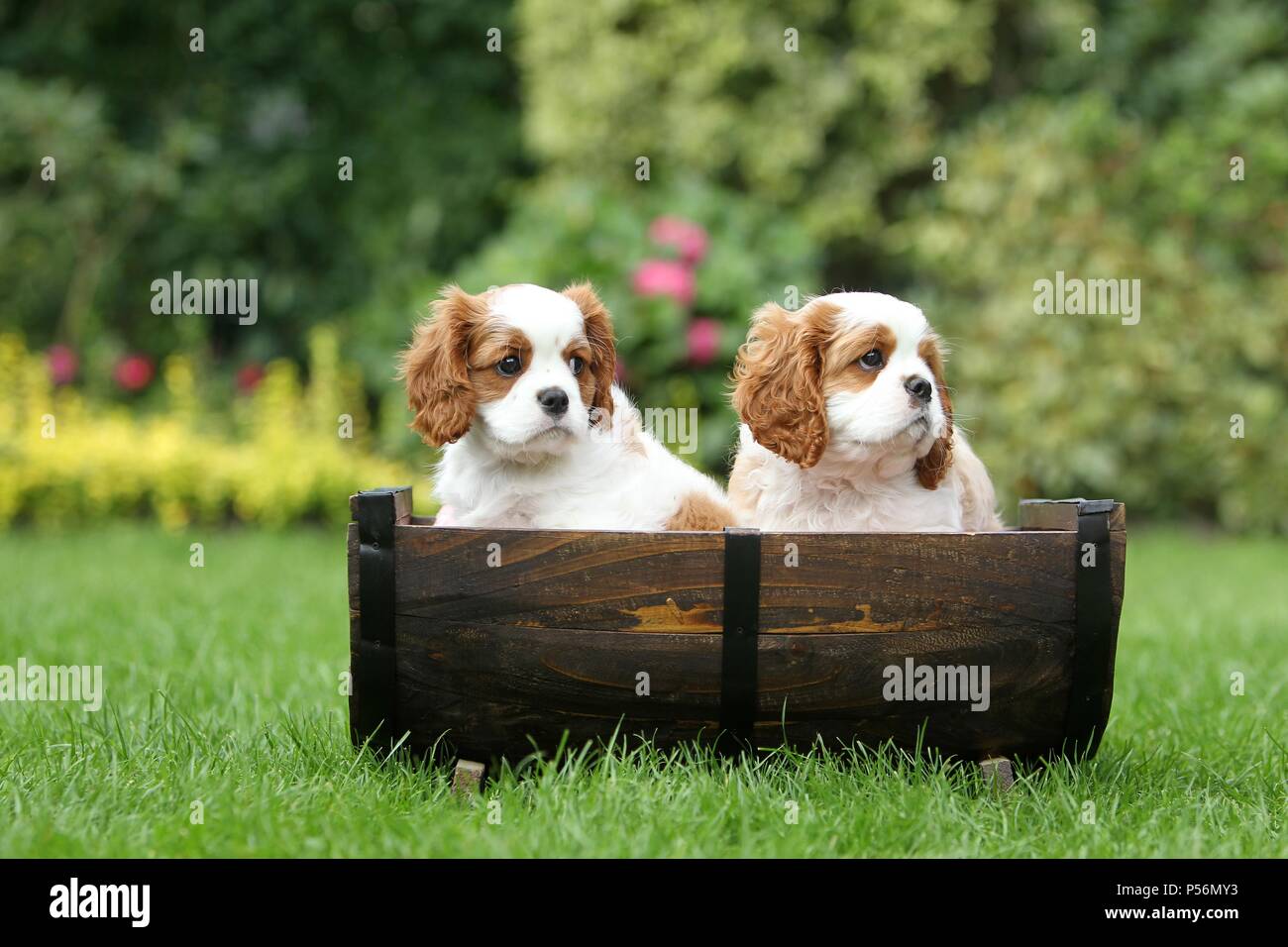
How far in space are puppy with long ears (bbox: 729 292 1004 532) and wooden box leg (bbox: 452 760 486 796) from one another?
105cm

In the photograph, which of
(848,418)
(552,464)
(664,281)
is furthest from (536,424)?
(664,281)

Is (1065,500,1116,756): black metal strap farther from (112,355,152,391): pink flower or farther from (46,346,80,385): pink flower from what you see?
(112,355,152,391): pink flower

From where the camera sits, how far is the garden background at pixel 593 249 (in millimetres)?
7160

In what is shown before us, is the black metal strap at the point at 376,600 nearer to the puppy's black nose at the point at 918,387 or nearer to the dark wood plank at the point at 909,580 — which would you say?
the dark wood plank at the point at 909,580

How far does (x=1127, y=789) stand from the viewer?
137 inches

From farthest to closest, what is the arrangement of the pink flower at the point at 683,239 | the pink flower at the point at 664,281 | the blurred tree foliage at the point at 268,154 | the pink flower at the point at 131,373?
1. the blurred tree foliage at the point at 268,154
2. the pink flower at the point at 131,373
3. the pink flower at the point at 683,239
4. the pink flower at the point at 664,281

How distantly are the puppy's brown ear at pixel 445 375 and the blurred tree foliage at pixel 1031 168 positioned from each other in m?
5.50

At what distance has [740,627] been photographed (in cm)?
326

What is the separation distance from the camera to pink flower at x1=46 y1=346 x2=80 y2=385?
10391mm

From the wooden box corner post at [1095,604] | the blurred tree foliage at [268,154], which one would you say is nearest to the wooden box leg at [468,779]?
the wooden box corner post at [1095,604]

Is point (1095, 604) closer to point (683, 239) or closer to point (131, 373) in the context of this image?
point (683, 239)

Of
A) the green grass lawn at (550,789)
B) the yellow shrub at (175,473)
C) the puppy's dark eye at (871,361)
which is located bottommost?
the green grass lawn at (550,789)

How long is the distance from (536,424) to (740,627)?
75cm

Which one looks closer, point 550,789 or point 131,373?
point 550,789
